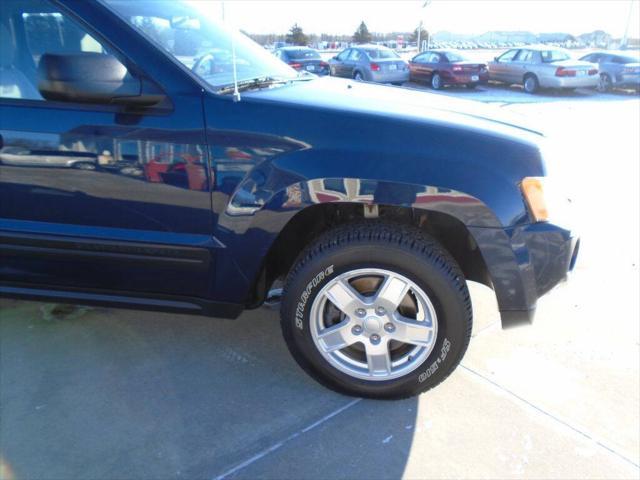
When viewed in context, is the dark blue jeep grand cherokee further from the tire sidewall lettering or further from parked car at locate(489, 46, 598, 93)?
parked car at locate(489, 46, 598, 93)

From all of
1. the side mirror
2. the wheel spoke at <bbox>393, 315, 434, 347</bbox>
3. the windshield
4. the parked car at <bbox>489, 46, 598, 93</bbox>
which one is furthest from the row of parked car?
the wheel spoke at <bbox>393, 315, 434, 347</bbox>

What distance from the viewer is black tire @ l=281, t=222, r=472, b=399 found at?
7.36ft

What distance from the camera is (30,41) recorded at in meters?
2.75

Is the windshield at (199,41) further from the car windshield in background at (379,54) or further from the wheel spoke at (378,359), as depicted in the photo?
the car windshield in background at (379,54)

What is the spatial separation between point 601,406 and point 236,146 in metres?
2.04

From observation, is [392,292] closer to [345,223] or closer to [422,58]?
[345,223]

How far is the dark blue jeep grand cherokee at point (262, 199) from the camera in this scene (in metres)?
2.17

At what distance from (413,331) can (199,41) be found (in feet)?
5.88

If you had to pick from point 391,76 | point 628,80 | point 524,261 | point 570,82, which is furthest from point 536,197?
point 628,80

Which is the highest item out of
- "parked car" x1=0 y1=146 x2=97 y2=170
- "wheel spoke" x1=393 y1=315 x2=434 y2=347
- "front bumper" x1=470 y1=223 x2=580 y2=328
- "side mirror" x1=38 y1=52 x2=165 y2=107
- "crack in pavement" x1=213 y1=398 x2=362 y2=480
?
"side mirror" x1=38 y1=52 x2=165 y2=107

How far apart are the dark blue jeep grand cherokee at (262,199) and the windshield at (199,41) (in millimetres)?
23

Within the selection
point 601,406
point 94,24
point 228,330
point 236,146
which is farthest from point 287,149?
point 601,406

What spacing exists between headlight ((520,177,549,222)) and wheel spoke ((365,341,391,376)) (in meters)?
0.87

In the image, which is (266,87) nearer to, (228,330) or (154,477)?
(228,330)
